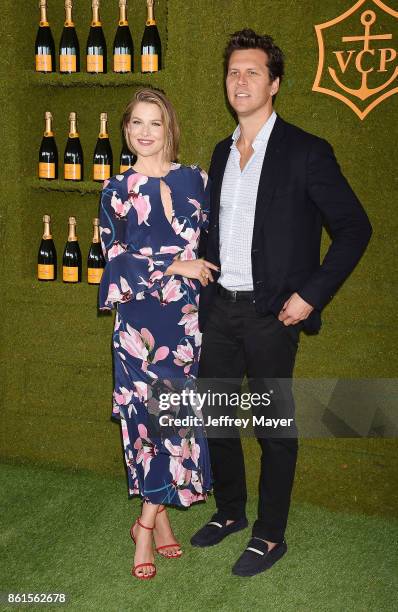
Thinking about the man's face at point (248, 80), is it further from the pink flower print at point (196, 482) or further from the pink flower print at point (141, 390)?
the pink flower print at point (196, 482)

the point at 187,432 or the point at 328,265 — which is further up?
the point at 328,265

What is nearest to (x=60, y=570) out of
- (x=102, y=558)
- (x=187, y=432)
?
(x=102, y=558)

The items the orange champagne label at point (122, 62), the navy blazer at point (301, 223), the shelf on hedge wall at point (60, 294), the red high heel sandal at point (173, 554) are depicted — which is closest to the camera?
the navy blazer at point (301, 223)

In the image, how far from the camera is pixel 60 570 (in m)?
2.56

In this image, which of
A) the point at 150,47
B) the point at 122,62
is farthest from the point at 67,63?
the point at 150,47

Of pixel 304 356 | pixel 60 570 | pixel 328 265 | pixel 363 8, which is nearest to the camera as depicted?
pixel 328 265

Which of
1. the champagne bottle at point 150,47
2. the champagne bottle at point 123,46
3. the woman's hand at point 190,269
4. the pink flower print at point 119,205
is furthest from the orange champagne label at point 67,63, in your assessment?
the woman's hand at point 190,269

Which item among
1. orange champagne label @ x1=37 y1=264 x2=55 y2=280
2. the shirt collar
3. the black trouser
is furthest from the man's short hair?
orange champagne label @ x1=37 y1=264 x2=55 y2=280

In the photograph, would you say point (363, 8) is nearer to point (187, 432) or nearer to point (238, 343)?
point (238, 343)

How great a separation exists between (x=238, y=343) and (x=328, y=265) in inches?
18.8

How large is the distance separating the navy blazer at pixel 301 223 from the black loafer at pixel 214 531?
0.97 metres

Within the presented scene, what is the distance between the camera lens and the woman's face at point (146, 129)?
2430mm

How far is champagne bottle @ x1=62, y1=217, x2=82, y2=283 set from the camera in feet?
11.5

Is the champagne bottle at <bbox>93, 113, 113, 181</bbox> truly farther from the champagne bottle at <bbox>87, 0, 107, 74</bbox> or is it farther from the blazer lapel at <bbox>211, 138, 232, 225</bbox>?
the blazer lapel at <bbox>211, 138, 232, 225</bbox>
